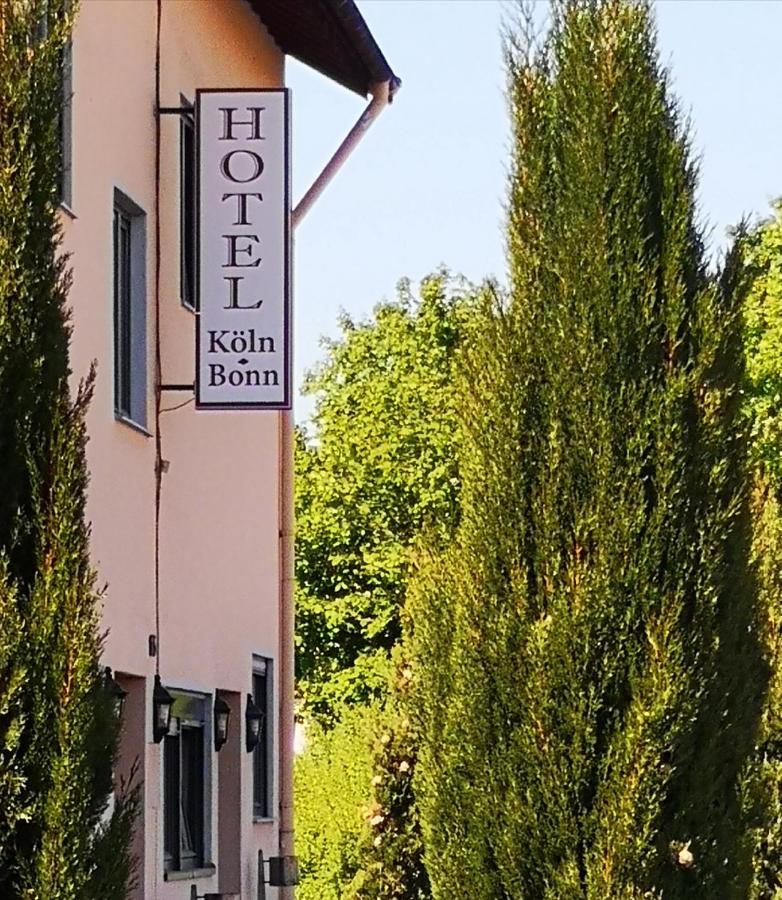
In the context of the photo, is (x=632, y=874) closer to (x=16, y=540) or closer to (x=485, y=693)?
(x=485, y=693)

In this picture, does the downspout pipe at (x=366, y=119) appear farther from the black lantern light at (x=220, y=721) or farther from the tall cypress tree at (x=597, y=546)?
the tall cypress tree at (x=597, y=546)

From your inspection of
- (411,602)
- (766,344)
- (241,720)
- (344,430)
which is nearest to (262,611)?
(241,720)

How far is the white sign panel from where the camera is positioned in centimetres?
1248

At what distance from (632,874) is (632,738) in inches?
21.3

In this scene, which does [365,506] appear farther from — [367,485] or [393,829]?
[393,829]

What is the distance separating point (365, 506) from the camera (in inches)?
1817

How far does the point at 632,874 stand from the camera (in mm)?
8648

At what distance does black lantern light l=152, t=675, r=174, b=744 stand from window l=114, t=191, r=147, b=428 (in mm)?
1583

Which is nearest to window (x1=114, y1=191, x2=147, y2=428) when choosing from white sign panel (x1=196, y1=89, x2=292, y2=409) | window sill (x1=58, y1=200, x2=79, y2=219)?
white sign panel (x1=196, y1=89, x2=292, y2=409)

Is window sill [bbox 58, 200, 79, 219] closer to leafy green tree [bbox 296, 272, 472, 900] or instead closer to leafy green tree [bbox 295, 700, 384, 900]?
leafy green tree [bbox 295, 700, 384, 900]

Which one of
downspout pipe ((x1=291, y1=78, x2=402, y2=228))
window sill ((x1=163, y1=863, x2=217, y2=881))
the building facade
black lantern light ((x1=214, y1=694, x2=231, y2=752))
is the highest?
downspout pipe ((x1=291, y1=78, x2=402, y2=228))

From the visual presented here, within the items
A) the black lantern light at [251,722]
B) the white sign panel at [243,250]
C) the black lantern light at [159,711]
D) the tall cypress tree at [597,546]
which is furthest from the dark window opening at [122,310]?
the black lantern light at [251,722]

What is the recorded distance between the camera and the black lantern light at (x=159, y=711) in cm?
1263

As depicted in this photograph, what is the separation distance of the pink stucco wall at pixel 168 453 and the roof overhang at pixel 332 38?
0.69ft
